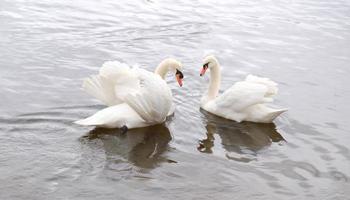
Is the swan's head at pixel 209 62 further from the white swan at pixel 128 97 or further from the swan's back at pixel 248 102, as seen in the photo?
the white swan at pixel 128 97

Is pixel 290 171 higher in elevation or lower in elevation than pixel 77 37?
lower

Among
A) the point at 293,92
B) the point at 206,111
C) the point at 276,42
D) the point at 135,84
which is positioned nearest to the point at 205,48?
the point at 276,42

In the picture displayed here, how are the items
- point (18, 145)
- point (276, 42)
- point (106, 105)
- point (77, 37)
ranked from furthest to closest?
1. point (276, 42)
2. point (77, 37)
3. point (106, 105)
4. point (18, 145)

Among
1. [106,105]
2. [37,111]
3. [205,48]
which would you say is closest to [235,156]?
[106,105]

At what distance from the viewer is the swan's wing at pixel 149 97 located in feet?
25.7

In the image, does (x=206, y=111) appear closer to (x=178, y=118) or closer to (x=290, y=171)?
(x=178, y=118)

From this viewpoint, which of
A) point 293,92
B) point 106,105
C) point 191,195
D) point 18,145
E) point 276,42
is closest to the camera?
point 191,195

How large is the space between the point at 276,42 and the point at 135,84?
6.08 metres

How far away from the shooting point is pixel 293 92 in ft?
33.3

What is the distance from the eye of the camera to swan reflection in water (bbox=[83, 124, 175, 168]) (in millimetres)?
7180

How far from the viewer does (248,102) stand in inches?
336

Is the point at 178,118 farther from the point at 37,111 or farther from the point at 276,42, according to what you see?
the point at 276,42

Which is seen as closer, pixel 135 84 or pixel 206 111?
pixel 135 84

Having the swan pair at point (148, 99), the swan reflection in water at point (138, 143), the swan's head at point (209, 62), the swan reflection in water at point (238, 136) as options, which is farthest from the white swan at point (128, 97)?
the swan's head at point (209, 62)
